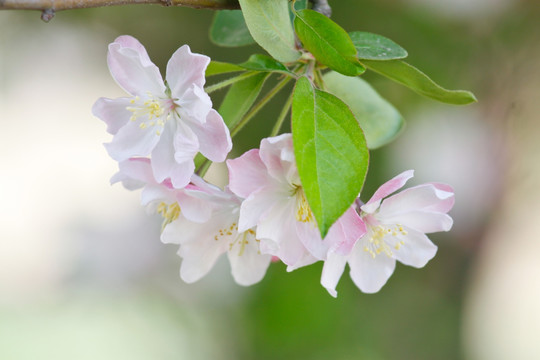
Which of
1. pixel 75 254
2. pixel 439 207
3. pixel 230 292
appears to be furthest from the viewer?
pixel 75 254

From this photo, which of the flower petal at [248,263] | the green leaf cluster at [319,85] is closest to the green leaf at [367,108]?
the green leaf cluster at [319,85]

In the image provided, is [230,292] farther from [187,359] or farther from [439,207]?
[439,207]

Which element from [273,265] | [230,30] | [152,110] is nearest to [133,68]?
[152,110]

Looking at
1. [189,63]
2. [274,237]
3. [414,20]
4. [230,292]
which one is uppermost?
[189,63]

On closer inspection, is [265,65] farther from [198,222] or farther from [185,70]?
[198,222]

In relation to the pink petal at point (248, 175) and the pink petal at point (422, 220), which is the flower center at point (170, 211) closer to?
the pink petal at point (248, 175)

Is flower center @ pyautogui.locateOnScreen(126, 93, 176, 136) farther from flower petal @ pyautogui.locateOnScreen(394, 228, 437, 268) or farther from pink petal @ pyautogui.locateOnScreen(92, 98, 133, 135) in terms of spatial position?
flower petal @ pyautogui.locateOnScreen(394, 228, 437, 268)

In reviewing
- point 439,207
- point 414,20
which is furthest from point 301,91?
point 414,20

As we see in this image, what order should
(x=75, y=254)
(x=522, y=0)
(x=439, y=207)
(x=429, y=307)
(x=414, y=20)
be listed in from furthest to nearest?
(x=75, y=254) < (x=429, y=307) < (x=522, y=0) < (x=414, y=20) < (x=439, y=207)
